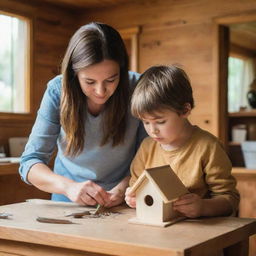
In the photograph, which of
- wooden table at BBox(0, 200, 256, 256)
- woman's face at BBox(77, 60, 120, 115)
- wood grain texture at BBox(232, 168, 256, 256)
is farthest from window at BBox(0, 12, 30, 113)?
wooden table at BBox(0, 200, 256, 256)

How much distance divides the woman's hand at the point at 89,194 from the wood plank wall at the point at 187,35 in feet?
8.99

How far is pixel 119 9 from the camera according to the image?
4.71 metres

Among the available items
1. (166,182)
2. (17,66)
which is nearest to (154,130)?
(166,182)

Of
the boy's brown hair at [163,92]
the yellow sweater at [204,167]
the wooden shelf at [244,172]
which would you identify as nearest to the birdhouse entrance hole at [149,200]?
the yellow sweater at [204,167]

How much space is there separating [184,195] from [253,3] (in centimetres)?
295

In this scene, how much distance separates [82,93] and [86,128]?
121 mm

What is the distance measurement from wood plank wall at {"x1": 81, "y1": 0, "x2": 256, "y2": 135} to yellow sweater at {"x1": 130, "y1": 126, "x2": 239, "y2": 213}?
106 inches

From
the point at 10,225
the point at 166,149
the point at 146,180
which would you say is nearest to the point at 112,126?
the point at 166,149

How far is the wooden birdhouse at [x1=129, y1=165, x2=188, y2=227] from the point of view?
1.35 meters

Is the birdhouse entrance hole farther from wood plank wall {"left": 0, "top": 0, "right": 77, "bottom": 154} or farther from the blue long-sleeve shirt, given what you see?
wood plank wall {"left": 0, "top": 0, "right": 77, "bottom": 154}

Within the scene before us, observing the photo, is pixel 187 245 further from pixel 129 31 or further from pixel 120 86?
pixel 129 31

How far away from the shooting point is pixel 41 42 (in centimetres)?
455

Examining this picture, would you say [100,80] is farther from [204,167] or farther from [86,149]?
[204,167]

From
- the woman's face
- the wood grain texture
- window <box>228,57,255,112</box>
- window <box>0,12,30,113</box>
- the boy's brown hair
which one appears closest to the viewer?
the boy's brown hair
